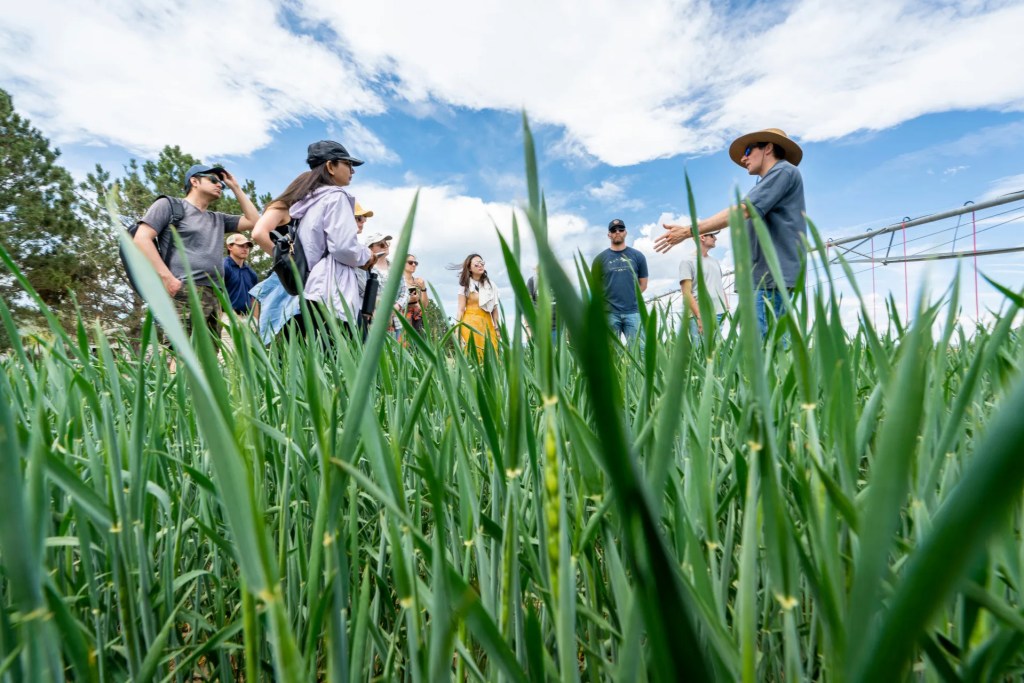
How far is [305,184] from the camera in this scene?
2.47m

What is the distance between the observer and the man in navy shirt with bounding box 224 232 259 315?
11.7 ft

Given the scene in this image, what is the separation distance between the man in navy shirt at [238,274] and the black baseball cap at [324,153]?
46.0 inches

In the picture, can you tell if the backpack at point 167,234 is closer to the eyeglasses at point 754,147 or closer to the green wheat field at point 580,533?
the green wheat field at point 580,533

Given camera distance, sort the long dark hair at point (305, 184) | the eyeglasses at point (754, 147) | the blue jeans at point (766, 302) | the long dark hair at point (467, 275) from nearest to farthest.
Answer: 1. the blue jeans at point (766, 302)
2. the long dark hair at point (305, 184)
3. the eyeglasses at point (754, 147)
4. the long dark hair at point (467, 275)

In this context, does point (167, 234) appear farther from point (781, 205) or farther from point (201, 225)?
point (781, 205)

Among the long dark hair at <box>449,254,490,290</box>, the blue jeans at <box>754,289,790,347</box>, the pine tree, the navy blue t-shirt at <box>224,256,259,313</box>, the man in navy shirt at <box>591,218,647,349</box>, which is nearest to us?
the blue jeans at <box>754,289,790,347</box>

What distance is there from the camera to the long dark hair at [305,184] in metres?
2.44

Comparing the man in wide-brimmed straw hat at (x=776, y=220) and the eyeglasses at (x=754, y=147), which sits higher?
the eyeglasses at (x=754, y=147)

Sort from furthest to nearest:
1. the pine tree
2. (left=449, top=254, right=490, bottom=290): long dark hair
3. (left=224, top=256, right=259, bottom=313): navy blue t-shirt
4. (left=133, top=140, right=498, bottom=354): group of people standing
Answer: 1. the pine tree
2. (left=449, top=254, right=490, bottom=290): long dark hair
3. (left=224, top=256, right=259, bottom=313): navy blue t-shirt
4. (left=133, top=140, right=498, bottom=354): group of people standing

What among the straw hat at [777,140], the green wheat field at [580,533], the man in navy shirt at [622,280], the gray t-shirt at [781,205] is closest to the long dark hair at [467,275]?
the man in navy shirt at [622,280]

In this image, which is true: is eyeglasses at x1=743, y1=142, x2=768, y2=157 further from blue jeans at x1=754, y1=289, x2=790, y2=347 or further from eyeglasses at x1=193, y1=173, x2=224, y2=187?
eyeglasses at x1=193, y1=173, x2=224, y2=187

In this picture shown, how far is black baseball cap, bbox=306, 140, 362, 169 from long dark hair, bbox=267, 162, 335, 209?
0.02 metres

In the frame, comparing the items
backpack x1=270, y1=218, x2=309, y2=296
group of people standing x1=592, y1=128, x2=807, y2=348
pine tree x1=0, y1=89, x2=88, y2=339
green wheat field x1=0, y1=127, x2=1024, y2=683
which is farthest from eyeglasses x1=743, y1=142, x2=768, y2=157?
pine tree x1=0, y1=89, x2=88, y2=339

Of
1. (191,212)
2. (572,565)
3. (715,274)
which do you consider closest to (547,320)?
(572,565)
